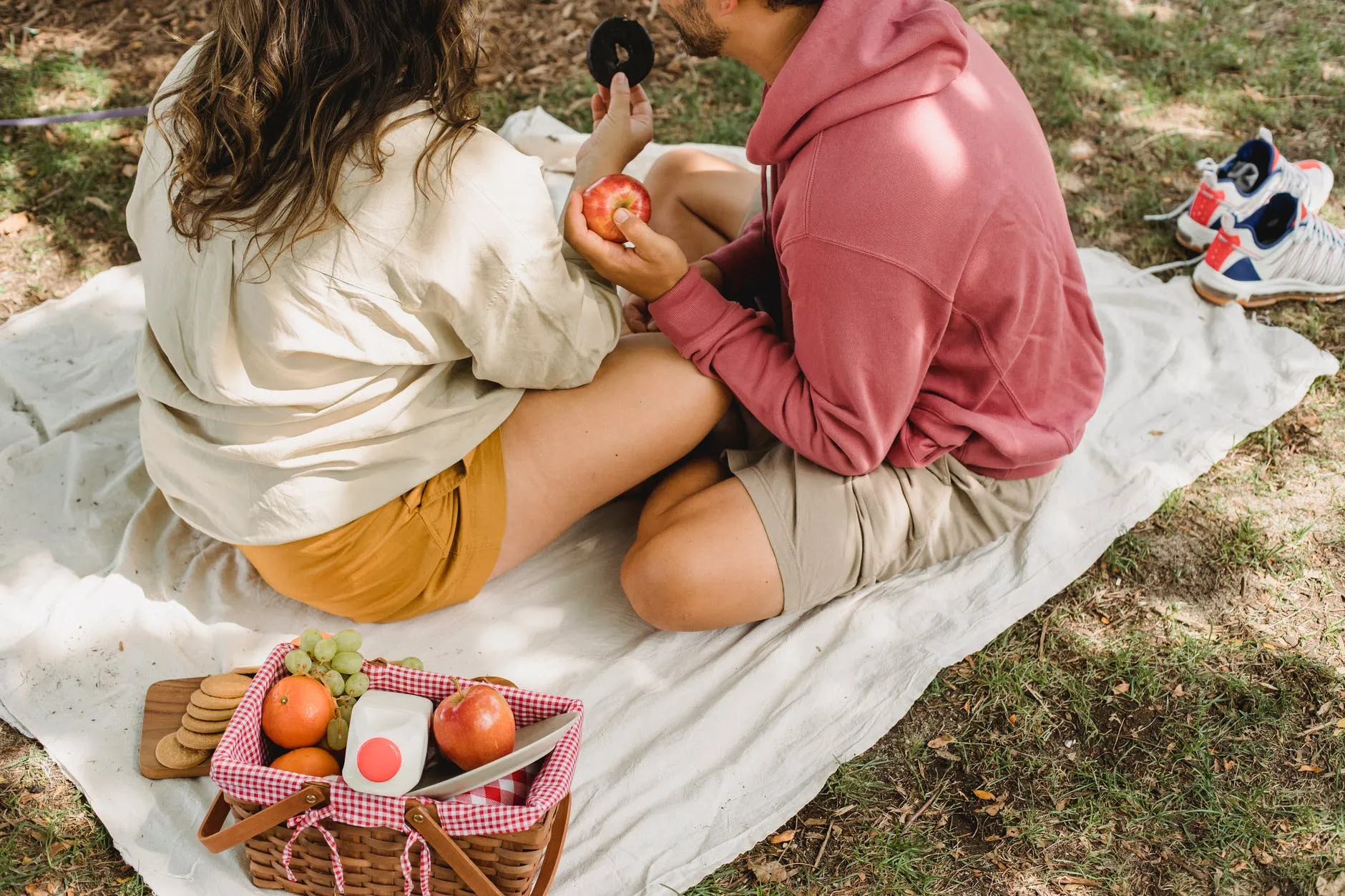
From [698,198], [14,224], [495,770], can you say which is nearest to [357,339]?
[495,770]

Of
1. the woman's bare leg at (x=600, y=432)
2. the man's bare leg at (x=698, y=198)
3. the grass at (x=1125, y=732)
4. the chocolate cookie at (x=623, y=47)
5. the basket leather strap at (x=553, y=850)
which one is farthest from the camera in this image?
the man's bare leg at (x=698, y=198)

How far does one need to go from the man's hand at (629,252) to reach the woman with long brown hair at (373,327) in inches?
2.6

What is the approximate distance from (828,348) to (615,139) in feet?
2.86

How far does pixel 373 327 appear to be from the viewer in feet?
7.38

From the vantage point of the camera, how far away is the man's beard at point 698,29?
8.48 feet

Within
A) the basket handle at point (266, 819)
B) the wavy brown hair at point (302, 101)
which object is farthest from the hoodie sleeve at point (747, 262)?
the basket handle at point (266, 819)

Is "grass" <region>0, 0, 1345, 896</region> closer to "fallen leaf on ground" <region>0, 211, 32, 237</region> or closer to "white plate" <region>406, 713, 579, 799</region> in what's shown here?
"fallen leaf on ground" <region>0, 211, 32, 237</region>

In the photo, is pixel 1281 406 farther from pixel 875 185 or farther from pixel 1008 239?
pixel 875 185

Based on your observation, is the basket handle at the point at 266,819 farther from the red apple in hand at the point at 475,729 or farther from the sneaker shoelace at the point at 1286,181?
the sneaker shoelace at the point at 1286,181

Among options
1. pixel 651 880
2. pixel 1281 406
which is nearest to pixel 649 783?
pixel 651 880

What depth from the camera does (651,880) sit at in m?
2.43

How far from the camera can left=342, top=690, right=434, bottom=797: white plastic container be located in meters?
2.11

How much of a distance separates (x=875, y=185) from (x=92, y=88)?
399 cm

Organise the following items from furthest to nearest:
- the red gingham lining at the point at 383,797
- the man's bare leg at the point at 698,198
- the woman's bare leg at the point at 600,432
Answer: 1. the man's bare leg at the point at 698,198
2. the woman's bare leg at the point at 600,432
3. the red gingham lining at the point at 383,797
